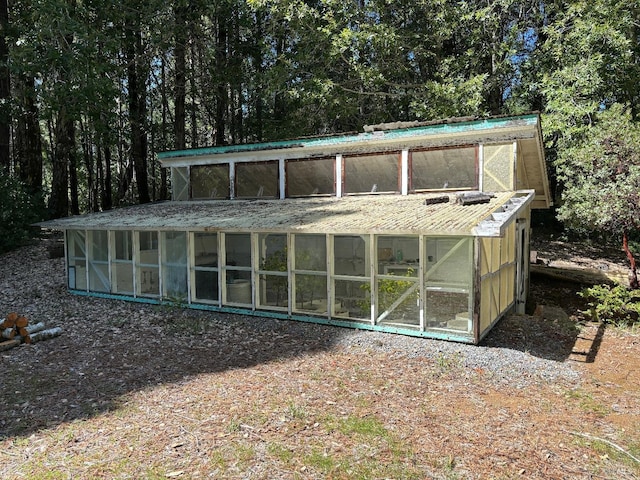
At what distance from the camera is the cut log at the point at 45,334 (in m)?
8.21

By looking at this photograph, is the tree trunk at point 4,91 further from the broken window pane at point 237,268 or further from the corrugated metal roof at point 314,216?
the broken window pane at point 237,268

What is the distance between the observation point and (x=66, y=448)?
176 inches

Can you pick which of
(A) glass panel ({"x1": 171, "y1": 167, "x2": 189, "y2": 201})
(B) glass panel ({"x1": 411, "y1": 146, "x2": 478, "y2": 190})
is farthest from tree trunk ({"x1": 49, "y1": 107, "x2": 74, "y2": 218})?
(B) glass panel ({"x1": 411, "y1": 146, "x2": 478, "y2": 190})

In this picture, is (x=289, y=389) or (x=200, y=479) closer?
(x=200, y=479)

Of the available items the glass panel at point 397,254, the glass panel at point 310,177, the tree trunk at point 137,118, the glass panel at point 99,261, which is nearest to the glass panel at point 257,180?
the glass panel at point 310,177

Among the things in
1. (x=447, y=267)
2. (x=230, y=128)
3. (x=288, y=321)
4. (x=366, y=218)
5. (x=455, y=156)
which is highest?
(x=230, y=128)

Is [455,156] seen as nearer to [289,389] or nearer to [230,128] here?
[289,389]

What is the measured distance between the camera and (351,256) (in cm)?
913

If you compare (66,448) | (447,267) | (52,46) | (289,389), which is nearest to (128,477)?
(66,448)

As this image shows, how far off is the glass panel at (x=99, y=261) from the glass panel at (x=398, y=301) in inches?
302

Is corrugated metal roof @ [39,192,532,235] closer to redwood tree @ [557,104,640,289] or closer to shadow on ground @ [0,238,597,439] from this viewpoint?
shadow on ground @ [0,238,597,439]

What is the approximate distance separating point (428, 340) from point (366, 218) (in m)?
2.65

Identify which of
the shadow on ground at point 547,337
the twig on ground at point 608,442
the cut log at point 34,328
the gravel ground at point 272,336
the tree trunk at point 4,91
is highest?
the tree trunk at point 4,91

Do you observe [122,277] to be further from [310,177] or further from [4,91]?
[4,91]
